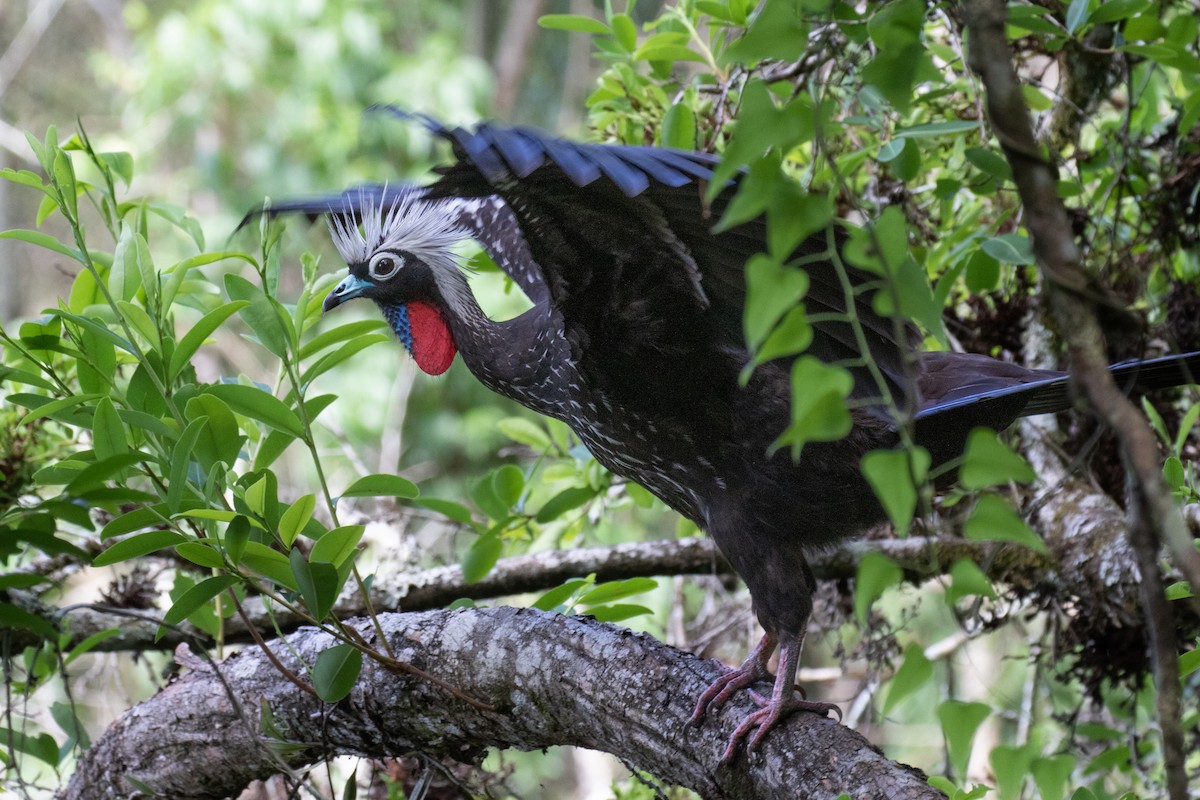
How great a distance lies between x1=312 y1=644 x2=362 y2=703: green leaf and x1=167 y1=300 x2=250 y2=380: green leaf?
0.50 metres

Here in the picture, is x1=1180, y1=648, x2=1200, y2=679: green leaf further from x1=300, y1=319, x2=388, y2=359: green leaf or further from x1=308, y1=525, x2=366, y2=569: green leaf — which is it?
x1=300, y1=319, x2=388, y2=359: green leaf

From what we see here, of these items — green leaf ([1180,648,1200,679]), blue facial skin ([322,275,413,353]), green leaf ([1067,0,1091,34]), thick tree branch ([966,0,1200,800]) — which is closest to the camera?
thick tree branch ([966,0,1200,800])

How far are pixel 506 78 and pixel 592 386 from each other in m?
7.22

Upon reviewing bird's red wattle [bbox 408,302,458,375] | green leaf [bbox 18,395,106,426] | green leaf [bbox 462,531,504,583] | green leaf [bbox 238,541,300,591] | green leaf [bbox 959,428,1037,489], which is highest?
bird's red wattle [bbox 408,302,458,375]

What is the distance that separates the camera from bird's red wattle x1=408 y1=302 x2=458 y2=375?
7.75 feet

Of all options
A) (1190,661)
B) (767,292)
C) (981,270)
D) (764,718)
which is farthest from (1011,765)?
(981,270)

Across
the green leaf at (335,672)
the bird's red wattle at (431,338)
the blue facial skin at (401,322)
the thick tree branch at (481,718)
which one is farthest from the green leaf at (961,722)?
the blue facial skin at (401,322)

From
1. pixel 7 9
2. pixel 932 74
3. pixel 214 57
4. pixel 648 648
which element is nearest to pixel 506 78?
pixel 214 57

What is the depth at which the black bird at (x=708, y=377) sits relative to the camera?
169cm

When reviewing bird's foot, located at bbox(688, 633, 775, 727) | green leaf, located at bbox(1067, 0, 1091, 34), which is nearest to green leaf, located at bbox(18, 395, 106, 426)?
bird's foot, located at bbox(688, 633, 775, 727)

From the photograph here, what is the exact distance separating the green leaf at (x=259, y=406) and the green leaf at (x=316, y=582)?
200mm

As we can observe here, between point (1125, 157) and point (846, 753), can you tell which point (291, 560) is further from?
point (1125, 157)

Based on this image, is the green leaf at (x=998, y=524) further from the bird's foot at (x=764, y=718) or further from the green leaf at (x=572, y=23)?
the green leaf at (x=572, y=23)

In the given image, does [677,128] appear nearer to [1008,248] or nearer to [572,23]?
[572,23]
